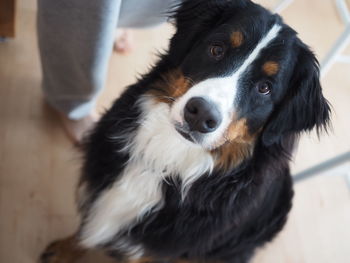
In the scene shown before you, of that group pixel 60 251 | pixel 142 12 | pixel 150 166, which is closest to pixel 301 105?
pixel 150 166

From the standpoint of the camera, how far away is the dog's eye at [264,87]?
3.99 ft

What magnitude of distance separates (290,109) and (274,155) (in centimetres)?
15

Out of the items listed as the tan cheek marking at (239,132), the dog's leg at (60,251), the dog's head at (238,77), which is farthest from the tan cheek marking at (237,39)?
the dog's leg at (60,251)

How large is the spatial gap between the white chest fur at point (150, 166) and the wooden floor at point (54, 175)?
1.47ft

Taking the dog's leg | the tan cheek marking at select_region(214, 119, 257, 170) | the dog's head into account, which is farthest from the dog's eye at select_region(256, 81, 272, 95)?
the dog's leg

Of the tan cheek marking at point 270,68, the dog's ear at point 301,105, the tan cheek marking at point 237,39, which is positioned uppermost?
the tan cheek marking at point 237,39

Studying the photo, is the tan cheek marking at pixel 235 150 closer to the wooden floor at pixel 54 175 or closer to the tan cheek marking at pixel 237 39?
the tan cheek marking at pixel 237 39

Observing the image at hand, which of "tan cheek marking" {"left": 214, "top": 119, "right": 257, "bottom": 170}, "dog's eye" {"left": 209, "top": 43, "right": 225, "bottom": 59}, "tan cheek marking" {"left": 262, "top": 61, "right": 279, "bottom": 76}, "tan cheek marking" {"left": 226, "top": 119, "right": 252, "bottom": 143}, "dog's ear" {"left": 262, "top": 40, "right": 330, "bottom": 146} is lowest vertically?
"tan cheek marking" {"left": 214, "top": 119, "right": 257, "bottom": 170}

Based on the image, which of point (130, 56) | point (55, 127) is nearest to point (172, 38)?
point (55, 127)

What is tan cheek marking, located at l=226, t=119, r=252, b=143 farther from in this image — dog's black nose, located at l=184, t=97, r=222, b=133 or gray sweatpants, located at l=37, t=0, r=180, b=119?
gray sweatpants, located at l=37, t=0, r=180, b=119

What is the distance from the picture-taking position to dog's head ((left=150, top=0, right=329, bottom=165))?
1.14 m

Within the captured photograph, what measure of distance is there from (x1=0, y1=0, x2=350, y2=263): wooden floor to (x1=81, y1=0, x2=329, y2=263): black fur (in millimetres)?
376

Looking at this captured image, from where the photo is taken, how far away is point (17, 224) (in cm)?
179

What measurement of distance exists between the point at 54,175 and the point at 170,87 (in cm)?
91
